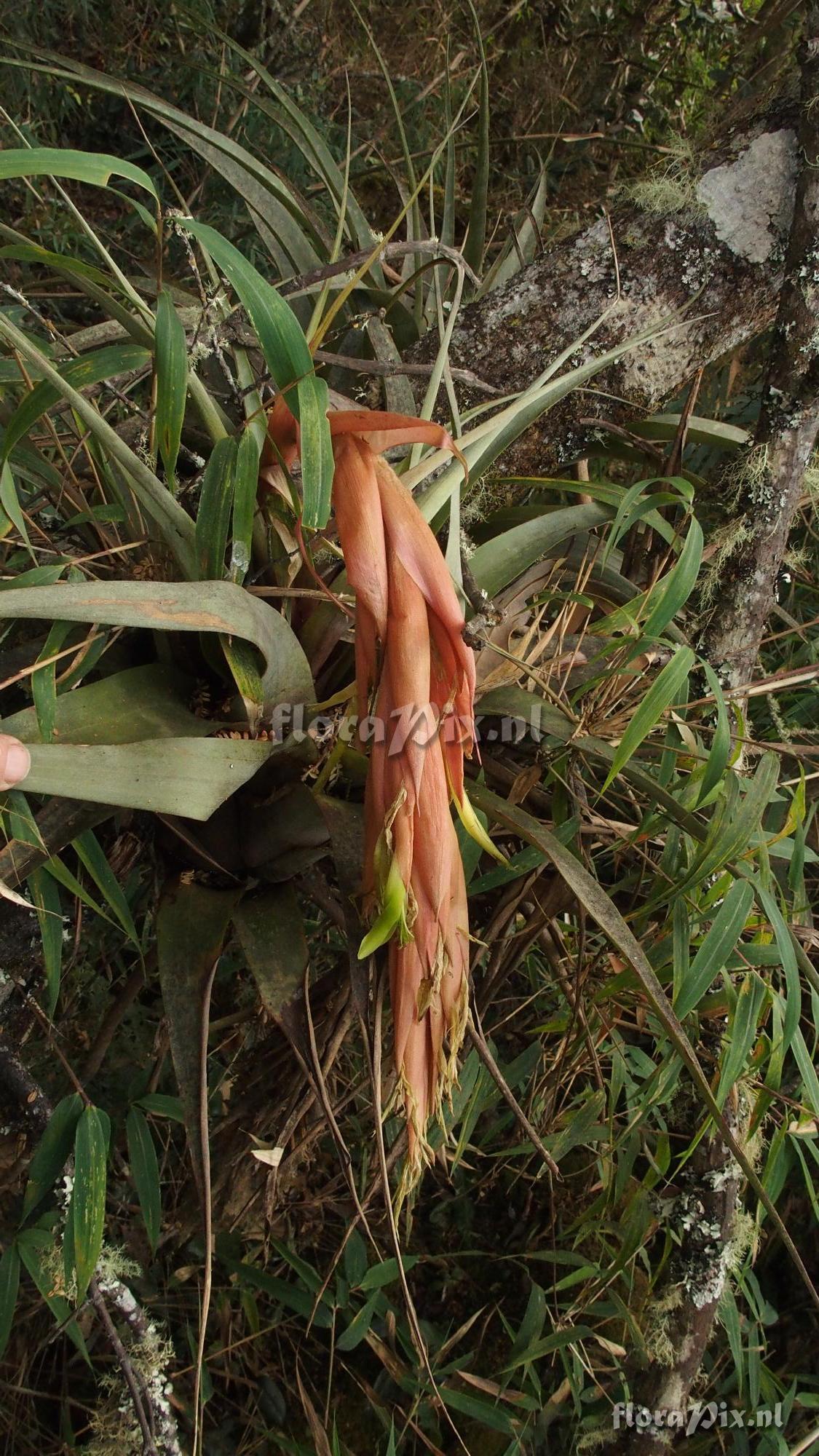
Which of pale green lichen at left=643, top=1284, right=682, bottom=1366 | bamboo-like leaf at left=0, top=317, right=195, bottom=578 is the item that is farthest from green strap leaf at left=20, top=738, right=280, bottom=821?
pale green lichen at left=643, top=1284, right=682, bottom=1366

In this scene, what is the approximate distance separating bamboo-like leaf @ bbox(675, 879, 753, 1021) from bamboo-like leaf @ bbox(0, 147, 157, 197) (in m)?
0.42

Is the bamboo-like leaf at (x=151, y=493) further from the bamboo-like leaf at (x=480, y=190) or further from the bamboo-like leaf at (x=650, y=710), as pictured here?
the bamboo-like leaf at (x=480, y=190)

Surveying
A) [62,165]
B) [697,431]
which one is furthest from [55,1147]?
[697,431]

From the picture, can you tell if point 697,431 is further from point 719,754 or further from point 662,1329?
point 662,1329

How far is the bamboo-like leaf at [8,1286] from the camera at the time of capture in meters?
0.62

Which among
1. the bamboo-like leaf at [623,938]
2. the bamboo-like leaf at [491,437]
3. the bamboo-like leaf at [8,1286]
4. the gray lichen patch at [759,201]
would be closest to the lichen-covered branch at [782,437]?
the gray lichen patch at [759,201]

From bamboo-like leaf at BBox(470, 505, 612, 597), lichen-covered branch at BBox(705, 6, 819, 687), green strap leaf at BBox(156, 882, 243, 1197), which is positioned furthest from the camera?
lichen-covered branch at BBox(705, 6, 819, 687)

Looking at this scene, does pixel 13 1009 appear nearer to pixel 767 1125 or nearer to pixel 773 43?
pixel 767 1125

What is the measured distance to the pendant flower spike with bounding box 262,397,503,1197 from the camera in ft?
1.29

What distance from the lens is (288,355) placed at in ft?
1.32

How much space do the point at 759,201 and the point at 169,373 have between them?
51 centimetres

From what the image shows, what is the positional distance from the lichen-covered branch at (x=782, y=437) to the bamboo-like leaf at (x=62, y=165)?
0.46 m

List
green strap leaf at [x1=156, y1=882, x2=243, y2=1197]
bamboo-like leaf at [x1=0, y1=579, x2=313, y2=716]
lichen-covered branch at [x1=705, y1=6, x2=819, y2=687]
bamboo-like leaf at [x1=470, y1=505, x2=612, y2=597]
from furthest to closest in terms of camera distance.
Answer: lichen-covered branch at [x1=705, y1=6, x2=819, y2=687], bamboo-like leaf at [x1=470, y1=505, x2=612, y2=597], green strap leaf at [x1=156, y1=882, x2=243, y2=1197], bamboo-like leaf at [x1=0, y1=579, x2=313, y2=716]

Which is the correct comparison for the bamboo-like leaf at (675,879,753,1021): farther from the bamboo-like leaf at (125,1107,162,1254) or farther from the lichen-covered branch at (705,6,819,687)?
the bamboo-like leaf at (125,1107,162,1254)
